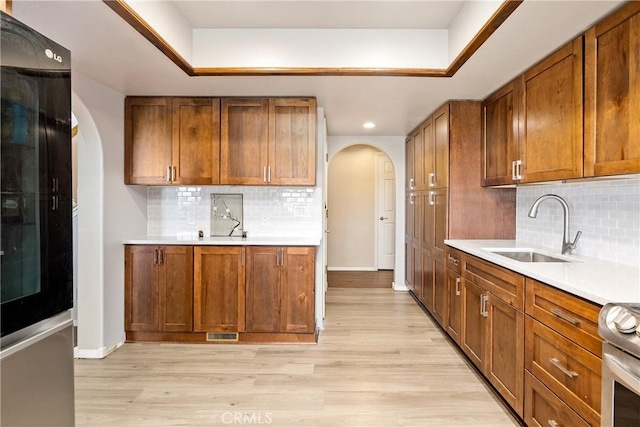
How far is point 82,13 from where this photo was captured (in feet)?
6.10

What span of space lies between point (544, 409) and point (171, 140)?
3.41 metres

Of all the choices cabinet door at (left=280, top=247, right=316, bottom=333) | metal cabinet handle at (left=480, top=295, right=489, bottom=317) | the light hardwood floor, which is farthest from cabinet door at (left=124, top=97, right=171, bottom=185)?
metal cabinet handle at (left=480, top=295, right=489, bottom=317)

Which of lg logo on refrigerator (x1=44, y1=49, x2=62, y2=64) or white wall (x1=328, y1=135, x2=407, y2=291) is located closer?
lg logo on refrigerator (x1=44, y1=49, x2=62, y2=64)

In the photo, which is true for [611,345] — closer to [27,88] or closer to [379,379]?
[379,379]

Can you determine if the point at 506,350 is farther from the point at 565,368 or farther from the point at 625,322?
the point at 625,322

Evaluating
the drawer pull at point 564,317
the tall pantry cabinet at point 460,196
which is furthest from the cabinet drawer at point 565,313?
the tall pantry cabinet at point 460,196

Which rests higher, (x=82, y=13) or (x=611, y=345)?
(x=82, y=13)

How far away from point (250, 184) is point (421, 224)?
2.10 meters

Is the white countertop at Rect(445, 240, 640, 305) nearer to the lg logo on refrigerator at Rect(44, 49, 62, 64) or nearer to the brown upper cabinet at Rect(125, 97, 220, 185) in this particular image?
the lg logo on refrigerator at Rect(44, 49, 62, 64)

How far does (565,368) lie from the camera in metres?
1.65

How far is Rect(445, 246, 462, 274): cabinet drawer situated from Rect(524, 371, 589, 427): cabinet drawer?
116 centimetres

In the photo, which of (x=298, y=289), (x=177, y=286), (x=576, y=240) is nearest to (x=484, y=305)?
(x=576, y=240)

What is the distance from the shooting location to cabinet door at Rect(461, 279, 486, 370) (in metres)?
2.59

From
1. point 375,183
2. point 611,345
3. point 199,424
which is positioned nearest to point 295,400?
point 199,424
